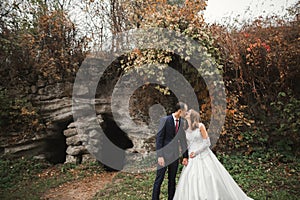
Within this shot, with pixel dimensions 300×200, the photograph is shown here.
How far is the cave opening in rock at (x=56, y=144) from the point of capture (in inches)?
372

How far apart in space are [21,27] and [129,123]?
5.47m

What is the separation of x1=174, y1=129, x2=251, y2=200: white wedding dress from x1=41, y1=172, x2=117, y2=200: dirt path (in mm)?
2760

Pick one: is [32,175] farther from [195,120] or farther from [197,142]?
[195,120]

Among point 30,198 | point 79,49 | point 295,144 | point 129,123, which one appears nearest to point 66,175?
point 30,198

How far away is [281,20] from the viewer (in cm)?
769

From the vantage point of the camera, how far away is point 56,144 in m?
9.98

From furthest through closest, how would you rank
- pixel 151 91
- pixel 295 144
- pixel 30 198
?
1. pixel 151 91
2. pixel 295 144
3. pixel 30 198

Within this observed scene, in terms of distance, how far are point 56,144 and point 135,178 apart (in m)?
4.74

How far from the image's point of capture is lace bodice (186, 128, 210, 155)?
4.57 m

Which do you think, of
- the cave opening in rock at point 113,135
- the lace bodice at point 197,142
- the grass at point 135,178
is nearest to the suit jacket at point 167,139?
the lace bodice at point 197,142

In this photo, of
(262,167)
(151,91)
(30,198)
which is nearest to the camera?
(30,198)

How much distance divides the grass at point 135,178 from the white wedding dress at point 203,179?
0.98 metres

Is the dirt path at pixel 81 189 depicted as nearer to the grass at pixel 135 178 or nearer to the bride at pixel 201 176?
the grass at pixel 135 178

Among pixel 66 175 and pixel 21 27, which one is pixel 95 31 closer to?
pixel 21 27
